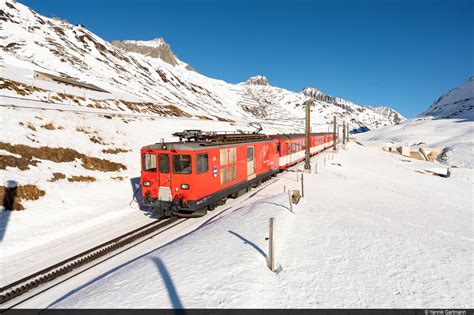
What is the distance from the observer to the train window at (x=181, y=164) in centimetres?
1209

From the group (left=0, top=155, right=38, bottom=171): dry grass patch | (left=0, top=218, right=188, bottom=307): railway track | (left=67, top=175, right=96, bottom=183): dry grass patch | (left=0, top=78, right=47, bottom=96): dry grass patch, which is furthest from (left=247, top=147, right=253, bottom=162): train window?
(left=0, top=78, right=47, bottom=96): dry grass patch

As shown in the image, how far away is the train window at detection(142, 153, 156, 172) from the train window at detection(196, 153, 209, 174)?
224 cm

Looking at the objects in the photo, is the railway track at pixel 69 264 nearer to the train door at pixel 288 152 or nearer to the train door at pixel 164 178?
the train door at pixel 164 178

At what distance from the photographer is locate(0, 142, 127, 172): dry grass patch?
1770 centimetres

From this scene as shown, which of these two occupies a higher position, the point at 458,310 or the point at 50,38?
the point at 50,38

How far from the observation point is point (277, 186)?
19.0m

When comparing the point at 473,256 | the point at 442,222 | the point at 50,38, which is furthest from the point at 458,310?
the point at 50,38

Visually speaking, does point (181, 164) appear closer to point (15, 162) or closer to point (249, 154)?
point (249, 154)

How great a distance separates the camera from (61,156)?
1942 cm

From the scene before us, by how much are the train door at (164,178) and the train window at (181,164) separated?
394mm

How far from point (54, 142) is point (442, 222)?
2492 cm

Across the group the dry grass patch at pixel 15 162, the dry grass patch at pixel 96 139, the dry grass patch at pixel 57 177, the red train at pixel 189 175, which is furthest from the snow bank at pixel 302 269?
the dry grass patch at pixel 96 139

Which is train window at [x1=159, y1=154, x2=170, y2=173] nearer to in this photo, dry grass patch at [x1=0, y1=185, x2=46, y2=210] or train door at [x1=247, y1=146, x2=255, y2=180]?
train door at [x1=247, y1=146, x2=255, y2=180]

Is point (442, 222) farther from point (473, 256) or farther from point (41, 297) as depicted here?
point (41, 297)
